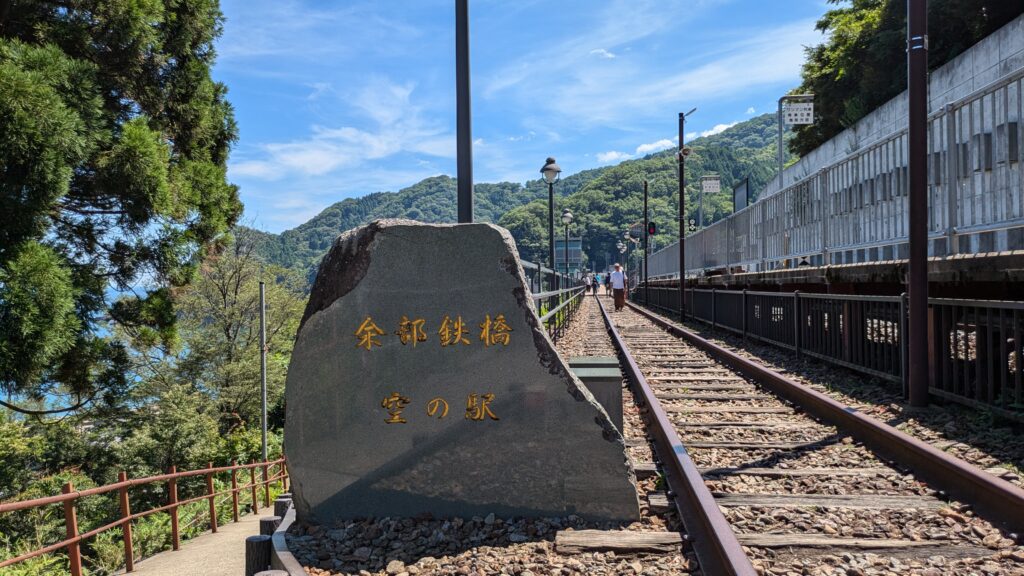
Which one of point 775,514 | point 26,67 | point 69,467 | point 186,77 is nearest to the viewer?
point 775,514

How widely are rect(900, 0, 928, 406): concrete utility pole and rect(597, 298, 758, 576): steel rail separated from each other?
2.85 meters

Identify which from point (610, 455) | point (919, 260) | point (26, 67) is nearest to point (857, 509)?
point (610, 455)

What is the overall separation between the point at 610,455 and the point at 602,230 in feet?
418

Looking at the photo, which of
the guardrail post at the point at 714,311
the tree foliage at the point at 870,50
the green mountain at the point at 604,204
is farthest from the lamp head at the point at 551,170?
the green mountain at the point at 604,204

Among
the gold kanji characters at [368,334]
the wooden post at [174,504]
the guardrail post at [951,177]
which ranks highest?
the guardrail post at [951,177]

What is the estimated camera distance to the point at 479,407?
13.5ft

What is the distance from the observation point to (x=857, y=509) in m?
3.91

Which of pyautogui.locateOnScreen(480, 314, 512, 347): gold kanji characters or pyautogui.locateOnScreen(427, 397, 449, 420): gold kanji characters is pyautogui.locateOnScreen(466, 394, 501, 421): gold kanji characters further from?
pyautogui.locateOnScreen(480, 314, 512, 347): gold kanji characters

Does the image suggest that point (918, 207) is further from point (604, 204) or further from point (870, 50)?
point (604, 204)

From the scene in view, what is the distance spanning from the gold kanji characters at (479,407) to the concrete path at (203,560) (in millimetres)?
6411

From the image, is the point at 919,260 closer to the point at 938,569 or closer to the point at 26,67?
the point at 938,569

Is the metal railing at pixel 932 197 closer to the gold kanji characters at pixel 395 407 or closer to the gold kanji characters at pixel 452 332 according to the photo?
the gold kanji characters at pixel 452 332

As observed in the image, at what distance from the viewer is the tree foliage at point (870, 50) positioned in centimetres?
2853

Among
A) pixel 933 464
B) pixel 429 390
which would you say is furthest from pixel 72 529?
pixel 933 464
